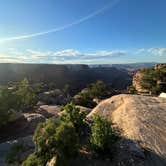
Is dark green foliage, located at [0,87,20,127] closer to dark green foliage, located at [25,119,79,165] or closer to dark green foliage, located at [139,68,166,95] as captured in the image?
dark green foliage, located at [25,119,79,165]

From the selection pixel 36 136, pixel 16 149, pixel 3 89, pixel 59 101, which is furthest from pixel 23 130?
pixel 59 101

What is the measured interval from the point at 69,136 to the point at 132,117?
28.3ft

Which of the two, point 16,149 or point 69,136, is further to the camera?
point 16,149

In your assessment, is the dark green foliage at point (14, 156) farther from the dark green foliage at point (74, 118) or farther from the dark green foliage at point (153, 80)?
the dark green foliage at point (153, 80)

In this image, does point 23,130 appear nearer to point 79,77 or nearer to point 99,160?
point 99,160

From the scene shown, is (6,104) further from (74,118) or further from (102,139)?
(102,139)

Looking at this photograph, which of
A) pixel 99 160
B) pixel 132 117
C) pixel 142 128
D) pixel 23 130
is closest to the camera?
pixel 99 160

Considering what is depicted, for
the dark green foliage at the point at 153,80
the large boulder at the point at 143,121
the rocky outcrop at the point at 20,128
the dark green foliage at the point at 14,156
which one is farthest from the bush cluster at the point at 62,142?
the dark green foliage at the point at 153,80

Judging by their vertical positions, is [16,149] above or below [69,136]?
below

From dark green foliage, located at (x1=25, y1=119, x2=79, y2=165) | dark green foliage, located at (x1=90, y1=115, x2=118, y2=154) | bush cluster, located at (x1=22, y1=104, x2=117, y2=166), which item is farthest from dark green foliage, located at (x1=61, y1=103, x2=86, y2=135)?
Result: dark green foliage, located at (x1=25, y1=119, x2=79, y2=165)

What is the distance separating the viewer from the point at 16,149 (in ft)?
41.1

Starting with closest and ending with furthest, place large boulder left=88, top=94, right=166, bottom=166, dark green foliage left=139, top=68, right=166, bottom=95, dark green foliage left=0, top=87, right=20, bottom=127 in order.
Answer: large boulder left=88, top=94, right=166, bottom=166 → dark green foliage left=0, top=87, right=20, bottom=127 → dark green foliage left=139, top=68, right=166, bottom=95

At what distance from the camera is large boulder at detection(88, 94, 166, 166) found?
44.3 feet

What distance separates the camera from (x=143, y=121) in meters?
17.4
